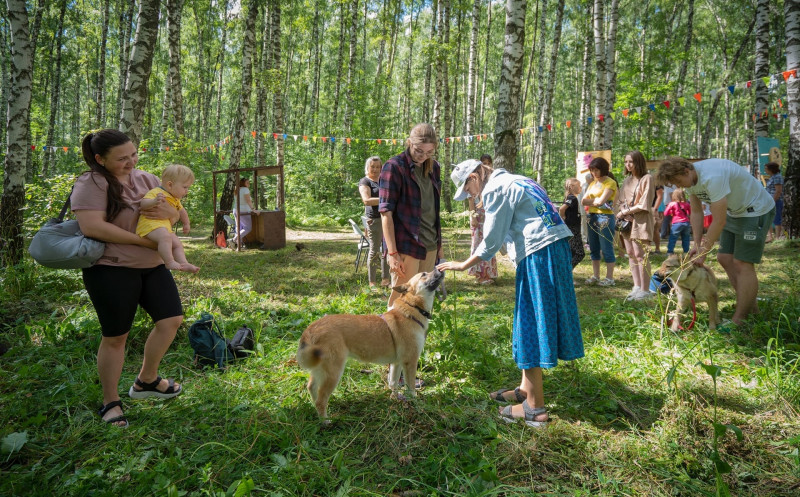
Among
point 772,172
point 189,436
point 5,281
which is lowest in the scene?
point 189,436

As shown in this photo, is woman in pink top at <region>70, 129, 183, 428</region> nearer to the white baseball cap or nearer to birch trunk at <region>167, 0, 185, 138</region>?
the white baseball cap

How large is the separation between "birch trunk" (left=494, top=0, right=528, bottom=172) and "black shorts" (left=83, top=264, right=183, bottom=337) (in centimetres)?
550

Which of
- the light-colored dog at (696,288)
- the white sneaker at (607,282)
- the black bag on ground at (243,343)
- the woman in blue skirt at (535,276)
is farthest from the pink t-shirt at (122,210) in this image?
the white sneaker at (607,282)

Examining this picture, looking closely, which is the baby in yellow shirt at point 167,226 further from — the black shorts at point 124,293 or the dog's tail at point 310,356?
the dog's tail at point 310,356

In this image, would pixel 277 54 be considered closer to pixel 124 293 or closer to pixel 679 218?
pixel 679 218

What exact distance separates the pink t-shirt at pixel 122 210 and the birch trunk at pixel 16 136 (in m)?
5.26

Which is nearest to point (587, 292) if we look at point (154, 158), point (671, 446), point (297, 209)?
point (671, 446)

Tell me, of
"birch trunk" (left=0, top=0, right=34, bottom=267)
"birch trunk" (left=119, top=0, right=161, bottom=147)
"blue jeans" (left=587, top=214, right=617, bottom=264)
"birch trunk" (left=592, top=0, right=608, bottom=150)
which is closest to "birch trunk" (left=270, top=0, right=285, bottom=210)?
"birch trunk" (left=0, top=0, right=34, bottom=267)

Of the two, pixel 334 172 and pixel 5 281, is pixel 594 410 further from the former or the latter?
pixel 334 172

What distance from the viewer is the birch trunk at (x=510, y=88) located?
23.4 ft

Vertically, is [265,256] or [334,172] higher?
[334,172]

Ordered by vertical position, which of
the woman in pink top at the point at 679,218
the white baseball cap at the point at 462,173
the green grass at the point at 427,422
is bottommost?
the green grass at the point at 427,422

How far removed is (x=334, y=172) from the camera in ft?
63.7

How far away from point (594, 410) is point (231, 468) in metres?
2.48
